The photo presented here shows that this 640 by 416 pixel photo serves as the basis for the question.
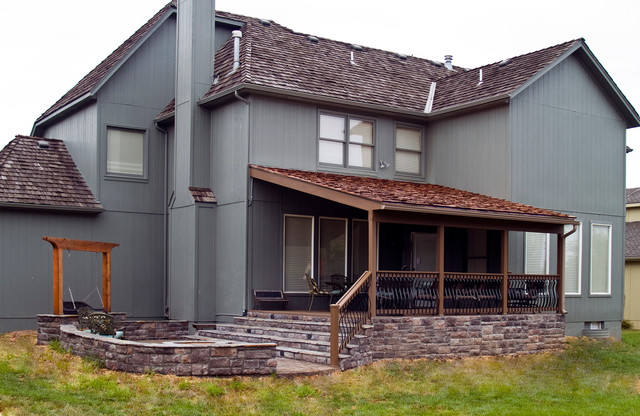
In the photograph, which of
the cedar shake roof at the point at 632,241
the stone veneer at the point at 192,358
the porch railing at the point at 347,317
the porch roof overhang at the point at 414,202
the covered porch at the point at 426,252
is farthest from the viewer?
the cedar shake roof at the point at 632,241

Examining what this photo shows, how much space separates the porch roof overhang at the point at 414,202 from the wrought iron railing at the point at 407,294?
1.05m

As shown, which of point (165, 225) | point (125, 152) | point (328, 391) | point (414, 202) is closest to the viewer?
point (328, 391)

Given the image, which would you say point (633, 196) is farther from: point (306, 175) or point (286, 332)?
point (286, 332)

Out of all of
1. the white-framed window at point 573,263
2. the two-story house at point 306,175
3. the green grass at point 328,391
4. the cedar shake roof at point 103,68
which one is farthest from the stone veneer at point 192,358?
the cedar shake roof at point 103,68

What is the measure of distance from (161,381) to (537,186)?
34.5ft

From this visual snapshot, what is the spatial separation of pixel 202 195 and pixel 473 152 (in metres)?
6.23

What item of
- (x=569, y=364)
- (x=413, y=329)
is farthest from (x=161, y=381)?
(x=569, y=364)

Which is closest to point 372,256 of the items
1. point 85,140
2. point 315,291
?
point 315,291

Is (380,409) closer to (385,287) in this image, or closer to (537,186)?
(385,287)

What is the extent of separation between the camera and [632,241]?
3034 centimetres

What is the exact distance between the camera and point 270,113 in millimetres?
17281

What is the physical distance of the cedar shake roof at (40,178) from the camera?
18.5 metres

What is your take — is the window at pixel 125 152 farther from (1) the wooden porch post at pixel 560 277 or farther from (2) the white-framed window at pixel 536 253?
(1) the wooden porch post at pixel 560 277

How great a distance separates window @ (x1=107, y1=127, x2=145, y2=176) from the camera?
19823 millimetres
